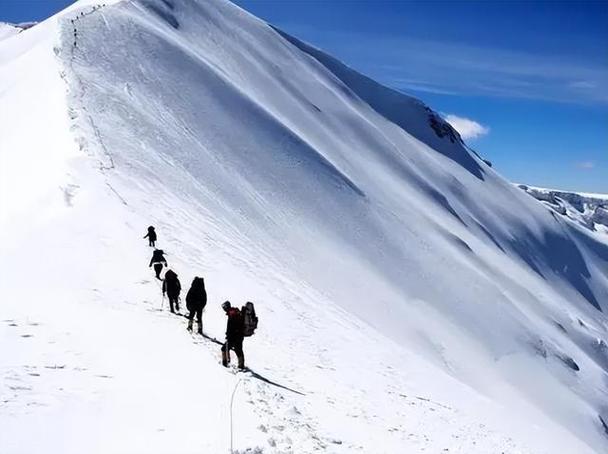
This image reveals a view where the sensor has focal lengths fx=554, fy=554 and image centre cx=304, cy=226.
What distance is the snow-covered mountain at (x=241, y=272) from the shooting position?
10023mm

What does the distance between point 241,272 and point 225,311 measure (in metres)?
10.1

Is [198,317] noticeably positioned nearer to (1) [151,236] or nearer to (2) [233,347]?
(2) [233,347]

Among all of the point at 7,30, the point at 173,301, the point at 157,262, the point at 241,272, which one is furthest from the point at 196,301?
the point at 7,30

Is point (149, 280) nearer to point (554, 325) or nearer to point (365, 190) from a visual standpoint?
point (365, 190)

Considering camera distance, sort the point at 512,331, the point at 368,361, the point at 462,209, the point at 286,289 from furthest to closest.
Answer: the point at 462,209, the point at 512,331, the point at 286,289, the point at 368,361

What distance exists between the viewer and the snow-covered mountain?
10.0 m

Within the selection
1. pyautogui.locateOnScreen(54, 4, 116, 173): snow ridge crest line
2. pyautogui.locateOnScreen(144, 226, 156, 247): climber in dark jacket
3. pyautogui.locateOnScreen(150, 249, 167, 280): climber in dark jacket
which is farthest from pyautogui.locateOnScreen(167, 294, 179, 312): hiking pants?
pyautogui.locateOnScreen(54, 4, 116, 173): snow ridge crest line

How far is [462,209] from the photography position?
269 feet

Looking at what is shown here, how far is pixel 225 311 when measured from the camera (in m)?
13.5

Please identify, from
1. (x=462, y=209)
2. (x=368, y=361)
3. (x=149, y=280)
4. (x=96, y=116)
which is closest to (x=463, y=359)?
(x=368, y=361)

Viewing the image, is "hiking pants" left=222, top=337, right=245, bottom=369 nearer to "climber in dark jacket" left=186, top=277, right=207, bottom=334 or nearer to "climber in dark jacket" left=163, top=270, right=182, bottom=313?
"climber in dark jacket" left=186, top=277, right=207, bottom=334

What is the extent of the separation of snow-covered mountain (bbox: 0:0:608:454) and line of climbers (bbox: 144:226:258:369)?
0.46 m

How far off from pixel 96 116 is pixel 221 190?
819 centimetres

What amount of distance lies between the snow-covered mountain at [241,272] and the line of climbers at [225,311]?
18.1 inches
